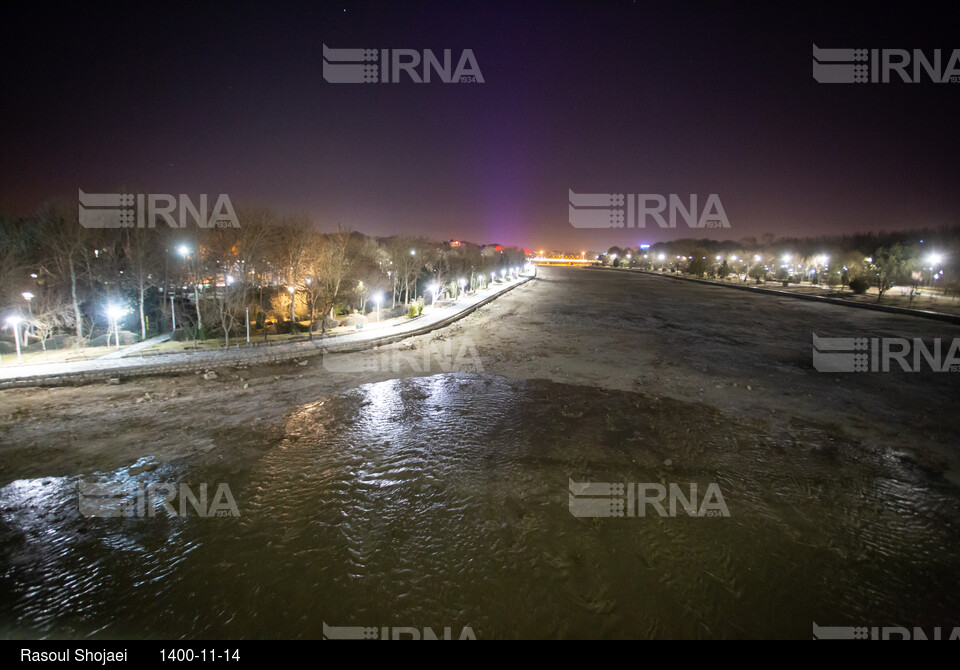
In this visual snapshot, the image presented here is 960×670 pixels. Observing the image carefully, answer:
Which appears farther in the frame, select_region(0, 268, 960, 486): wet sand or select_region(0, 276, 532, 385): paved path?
select_region(0, 276, 532, 385): paved path

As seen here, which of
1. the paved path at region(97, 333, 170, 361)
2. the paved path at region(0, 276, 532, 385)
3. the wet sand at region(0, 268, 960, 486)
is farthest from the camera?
the paved path at region(97, 333, 170, 361)

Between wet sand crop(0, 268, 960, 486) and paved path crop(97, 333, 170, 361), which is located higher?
paved path crop(97, 333, 170, 361)

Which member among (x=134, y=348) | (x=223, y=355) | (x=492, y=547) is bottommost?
(x=492, y=547)

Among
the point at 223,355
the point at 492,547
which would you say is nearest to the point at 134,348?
the point at 223,355

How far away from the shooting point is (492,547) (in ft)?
15.1

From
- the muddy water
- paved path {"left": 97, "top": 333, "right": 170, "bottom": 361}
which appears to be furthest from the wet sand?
paved path {"left": 97, "top": 333, "right": 170, "bottom": 361}

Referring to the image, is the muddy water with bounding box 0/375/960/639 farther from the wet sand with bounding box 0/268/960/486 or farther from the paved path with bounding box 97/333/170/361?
the paved path with bounding box 97/333/170/361

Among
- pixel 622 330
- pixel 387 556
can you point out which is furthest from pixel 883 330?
pixel 387 556

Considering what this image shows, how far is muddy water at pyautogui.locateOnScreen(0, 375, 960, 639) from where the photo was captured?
3.74 meters

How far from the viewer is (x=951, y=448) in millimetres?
7359

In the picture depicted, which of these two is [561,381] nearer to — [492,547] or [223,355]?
[492,547]
